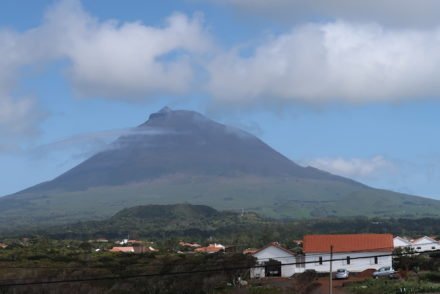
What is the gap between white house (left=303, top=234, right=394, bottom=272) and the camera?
60812mm

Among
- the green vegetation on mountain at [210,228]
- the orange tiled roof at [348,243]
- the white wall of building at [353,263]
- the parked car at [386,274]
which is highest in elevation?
the green vegetation on mountain at [210,228]

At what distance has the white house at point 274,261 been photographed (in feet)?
191


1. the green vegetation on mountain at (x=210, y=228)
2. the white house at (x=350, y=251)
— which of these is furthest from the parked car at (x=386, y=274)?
the green vegetation on mountain at (x=210, y=228)

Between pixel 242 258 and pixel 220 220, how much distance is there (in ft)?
428

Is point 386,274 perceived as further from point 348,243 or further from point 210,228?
point 210,228

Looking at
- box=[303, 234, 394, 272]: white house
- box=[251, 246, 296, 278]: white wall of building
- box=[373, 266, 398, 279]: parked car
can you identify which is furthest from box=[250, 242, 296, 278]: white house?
box=[373, 266, 398, 279]: parked car

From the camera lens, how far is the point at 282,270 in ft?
196

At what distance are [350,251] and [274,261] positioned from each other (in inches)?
254

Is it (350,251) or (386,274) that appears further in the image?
(350,251)

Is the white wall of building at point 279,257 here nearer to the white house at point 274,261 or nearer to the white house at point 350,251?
the white house at point 274,261

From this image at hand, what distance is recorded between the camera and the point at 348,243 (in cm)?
6378

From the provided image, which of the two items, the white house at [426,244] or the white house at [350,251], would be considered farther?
the white house at [426,244]

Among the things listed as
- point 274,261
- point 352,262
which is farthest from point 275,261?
point 352,262

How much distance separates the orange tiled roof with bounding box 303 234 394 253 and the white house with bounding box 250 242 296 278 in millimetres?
1843
